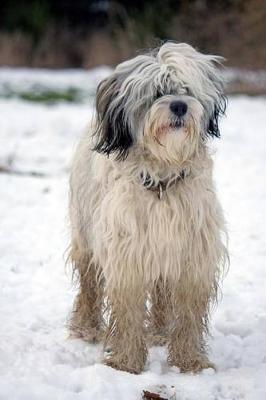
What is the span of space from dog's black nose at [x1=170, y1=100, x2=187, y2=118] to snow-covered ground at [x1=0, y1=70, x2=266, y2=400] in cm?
128

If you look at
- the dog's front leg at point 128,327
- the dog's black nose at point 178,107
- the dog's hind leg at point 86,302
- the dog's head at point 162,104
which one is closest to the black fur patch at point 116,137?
the dog's head at point 162,104

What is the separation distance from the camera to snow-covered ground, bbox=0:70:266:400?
3.72m

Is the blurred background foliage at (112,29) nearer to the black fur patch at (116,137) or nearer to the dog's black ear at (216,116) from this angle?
the dog's black ear at (216,116)

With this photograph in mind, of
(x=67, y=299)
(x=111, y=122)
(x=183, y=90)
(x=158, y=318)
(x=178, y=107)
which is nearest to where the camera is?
(x=178, y=107)

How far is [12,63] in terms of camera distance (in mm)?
17812

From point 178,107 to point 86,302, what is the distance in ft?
4.68

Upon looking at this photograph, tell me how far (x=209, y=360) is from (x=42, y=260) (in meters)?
2.06

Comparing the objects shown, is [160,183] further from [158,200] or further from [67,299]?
[67,299]

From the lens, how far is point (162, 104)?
3650 mm

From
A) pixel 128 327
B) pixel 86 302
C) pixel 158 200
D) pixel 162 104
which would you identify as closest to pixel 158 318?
pixel 86 302

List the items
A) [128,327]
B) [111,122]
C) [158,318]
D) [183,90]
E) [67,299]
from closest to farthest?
[183,90] → [111,122] → [128,327] → [158,318] → [67,299]

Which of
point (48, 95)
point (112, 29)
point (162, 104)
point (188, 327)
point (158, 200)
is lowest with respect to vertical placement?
point (48, 95)

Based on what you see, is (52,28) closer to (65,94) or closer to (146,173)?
(65,94)

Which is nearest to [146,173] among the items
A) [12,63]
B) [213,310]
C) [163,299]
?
[163,299]
